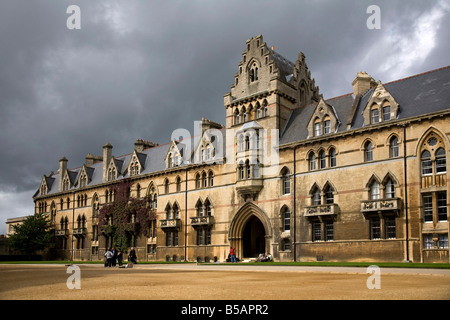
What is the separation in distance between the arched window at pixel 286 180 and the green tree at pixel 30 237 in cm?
4366

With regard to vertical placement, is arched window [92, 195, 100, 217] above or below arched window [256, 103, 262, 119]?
below

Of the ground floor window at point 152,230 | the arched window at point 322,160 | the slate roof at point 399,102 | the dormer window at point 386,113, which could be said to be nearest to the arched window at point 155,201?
the ground floor window at point 152,230

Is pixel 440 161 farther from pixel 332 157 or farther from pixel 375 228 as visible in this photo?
pixel 332 157

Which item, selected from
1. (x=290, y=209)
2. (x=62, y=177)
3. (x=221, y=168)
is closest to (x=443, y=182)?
(x=290, y=209)

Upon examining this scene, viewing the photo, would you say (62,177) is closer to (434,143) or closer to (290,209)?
(290,209)

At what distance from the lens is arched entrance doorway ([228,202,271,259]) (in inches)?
1786

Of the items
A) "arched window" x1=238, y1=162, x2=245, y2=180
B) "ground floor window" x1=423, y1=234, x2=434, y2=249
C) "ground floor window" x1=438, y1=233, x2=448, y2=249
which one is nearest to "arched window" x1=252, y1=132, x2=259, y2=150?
"arched window" x1=238, y1=162, x2=245, y2=180

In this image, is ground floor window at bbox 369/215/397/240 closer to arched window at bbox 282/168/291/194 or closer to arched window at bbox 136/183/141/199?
arched window at bbox 282/168/291/194

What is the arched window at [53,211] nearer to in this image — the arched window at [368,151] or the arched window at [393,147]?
the arched window at [368,151]

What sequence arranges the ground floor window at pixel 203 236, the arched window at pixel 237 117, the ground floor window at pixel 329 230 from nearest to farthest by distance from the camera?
the ground floor window at pixel 329 230 → the arched window at pixel 237 117 → the ground floor window at pixel 203 236

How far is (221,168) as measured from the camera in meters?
50.2

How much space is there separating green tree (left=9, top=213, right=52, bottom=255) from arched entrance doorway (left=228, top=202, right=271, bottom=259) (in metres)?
36.8

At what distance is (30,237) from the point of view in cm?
7150

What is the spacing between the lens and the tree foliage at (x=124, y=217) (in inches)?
2314
